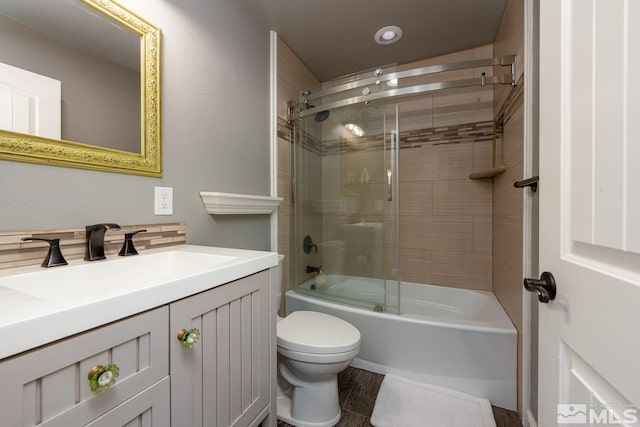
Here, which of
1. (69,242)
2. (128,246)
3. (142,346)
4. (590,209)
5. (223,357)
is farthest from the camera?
(128,246)

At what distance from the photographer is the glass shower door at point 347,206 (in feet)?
6.26

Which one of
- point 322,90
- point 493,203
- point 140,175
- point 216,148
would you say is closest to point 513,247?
point 493,203

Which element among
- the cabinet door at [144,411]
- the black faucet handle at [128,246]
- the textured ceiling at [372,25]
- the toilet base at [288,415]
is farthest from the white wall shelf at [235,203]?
the textured ceiling at [372,25]

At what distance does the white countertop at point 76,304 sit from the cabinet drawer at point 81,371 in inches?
1.0

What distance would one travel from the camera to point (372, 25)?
5.98 feet

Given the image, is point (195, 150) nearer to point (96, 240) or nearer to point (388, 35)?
point (96, 240)

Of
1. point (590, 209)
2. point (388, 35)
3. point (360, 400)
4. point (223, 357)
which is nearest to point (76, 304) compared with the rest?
point (223, 357)

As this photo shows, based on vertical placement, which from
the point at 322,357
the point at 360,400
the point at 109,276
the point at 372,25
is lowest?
the point at 360,400

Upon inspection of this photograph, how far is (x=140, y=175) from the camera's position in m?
1.11

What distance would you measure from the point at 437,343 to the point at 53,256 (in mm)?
1817

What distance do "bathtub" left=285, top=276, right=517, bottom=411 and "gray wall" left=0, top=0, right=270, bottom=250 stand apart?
31.4 inches

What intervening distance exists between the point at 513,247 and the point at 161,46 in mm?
2139

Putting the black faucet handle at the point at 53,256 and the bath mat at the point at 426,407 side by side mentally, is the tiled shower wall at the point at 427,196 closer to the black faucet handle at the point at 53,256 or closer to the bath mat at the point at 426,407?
the bath mat at the point at 426,407

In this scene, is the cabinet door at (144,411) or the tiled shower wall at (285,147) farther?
the tiled shower wall at (285,147)
